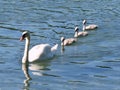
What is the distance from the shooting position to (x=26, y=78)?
1795 cm

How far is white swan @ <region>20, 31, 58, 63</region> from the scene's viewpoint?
20953 mm

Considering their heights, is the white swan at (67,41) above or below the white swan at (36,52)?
above

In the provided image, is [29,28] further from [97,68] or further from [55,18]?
[97,68]

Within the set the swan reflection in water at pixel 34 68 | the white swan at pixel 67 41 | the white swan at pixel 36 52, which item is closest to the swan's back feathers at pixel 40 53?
the white swan at pixel 36 52

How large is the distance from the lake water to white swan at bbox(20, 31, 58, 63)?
1.03 feet

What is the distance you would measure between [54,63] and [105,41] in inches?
175

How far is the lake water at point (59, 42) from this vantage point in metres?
17.5

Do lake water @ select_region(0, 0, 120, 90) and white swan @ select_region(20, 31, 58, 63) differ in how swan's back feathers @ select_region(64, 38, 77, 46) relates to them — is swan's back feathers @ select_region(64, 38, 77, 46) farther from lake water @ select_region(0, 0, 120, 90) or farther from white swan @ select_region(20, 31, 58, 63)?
white swan @ select_region(20, 31, 58, 63)

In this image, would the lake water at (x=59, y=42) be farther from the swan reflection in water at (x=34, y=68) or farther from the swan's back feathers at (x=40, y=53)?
the swan's back feathers at (x=40, y=53)

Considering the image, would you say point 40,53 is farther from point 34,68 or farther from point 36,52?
point 34,68

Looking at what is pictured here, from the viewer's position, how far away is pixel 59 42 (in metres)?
24.5

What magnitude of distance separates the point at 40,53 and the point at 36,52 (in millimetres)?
180

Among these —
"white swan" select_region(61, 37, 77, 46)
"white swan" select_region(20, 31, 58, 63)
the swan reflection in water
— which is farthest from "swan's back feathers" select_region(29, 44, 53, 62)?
"white swan" select_region(61, 37, 77, 46)

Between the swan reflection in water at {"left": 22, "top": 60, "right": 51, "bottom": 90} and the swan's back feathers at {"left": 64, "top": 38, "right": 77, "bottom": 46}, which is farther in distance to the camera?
the swan's back feathers at {"left": 64, "top": 38, "right": 77, "bottom": 46}
